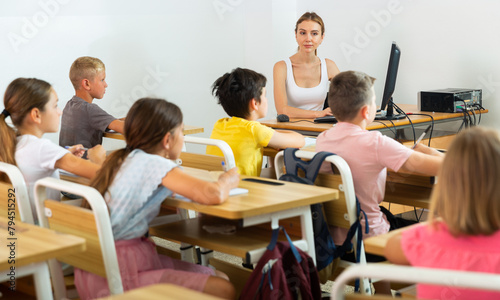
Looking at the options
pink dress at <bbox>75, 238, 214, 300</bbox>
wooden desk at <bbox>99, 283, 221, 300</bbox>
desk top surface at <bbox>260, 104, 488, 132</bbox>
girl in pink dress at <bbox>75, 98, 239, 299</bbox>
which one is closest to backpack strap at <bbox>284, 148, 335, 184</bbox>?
girl in pink dress at <bbox>75, 98, 239, 299</bbox>

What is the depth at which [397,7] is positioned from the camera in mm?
5195

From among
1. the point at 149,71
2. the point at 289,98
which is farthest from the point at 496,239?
the point at 149,71

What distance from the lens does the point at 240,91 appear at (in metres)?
3.17

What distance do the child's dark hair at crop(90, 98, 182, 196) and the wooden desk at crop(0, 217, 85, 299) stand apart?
0.50m

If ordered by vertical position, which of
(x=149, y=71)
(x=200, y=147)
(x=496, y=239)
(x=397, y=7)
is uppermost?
(x=397, y=7)

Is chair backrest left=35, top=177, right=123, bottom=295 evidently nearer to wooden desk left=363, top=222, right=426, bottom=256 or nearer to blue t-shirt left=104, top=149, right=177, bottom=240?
blue t-shirt left=104, top=149, right=177, bottom=240

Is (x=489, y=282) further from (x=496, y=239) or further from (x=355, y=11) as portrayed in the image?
(x=355, y=11)

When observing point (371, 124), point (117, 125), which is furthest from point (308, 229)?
point (117, 125)

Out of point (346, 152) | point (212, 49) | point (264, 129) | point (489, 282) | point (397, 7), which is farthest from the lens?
point (212, 49)

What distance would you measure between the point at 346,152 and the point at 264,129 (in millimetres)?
598

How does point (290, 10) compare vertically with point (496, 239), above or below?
above

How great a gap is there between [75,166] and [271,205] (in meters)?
0.86

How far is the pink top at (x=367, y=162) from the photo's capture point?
2.50 metres

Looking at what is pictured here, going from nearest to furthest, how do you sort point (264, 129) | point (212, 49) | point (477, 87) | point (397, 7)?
1. point (264, 129)
2. point (477, 87)
3. point (397, 7)
4. point (212, 49)
